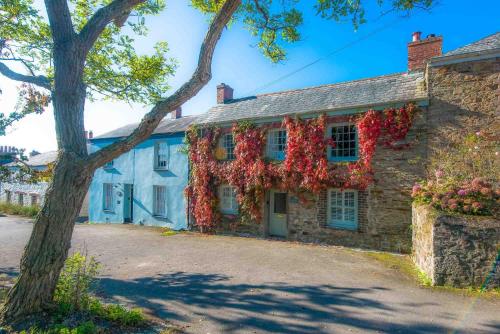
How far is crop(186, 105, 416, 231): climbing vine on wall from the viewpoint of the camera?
11.4 m

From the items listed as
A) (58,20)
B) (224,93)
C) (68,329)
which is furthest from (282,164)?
(68,329)

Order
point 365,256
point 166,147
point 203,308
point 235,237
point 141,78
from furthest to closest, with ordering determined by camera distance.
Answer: point 166,147, point 235,237, point 141,78, point 365,256, point 203,308

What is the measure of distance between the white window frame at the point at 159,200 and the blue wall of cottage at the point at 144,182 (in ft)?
0.69

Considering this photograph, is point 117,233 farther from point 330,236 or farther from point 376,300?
point 376,300

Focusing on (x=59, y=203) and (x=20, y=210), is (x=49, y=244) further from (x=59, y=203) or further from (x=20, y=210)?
(x=20, y=210)

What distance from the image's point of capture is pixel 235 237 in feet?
46.2

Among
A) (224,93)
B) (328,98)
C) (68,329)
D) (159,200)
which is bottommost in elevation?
(68,329)

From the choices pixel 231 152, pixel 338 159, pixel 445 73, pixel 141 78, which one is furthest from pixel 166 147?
pixel 445 73

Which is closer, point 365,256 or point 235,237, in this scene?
point 365,256

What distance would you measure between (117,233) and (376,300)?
13.0 meters

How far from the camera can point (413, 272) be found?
8.16 m

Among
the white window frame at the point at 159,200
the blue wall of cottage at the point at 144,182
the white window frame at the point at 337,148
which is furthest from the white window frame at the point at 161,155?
the white window frame at the point at 337,148

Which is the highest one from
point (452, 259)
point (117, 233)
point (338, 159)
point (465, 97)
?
point (465, 97)

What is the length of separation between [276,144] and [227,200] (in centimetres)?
400
